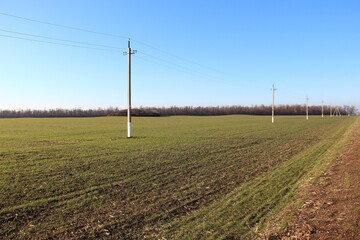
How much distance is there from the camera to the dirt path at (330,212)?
505cm

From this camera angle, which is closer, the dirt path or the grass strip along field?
the dirt path

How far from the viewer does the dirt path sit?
5051 mm

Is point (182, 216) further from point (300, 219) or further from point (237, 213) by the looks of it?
point (300, 219)

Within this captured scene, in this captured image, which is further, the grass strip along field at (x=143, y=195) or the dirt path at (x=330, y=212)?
the grass strip along field at (x=143, y=195)

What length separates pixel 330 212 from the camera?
19.7 feet

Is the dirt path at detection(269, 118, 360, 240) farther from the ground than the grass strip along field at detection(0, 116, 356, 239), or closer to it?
farther from the ground

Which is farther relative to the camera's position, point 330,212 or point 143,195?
point 143,195

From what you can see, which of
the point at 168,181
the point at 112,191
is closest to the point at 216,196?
the point at 168,181

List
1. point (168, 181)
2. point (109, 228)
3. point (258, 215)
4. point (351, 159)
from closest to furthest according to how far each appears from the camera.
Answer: point (109, 228) < point (258, 215) < point (168, 181) < point (351, 159)

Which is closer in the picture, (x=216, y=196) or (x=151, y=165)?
(x=216, y=196)

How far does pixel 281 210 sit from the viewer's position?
6.52 m

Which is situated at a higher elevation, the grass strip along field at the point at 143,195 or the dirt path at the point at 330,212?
the dirt path at the point at 330,212

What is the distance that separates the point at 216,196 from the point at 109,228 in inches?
123

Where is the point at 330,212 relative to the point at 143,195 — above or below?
above
